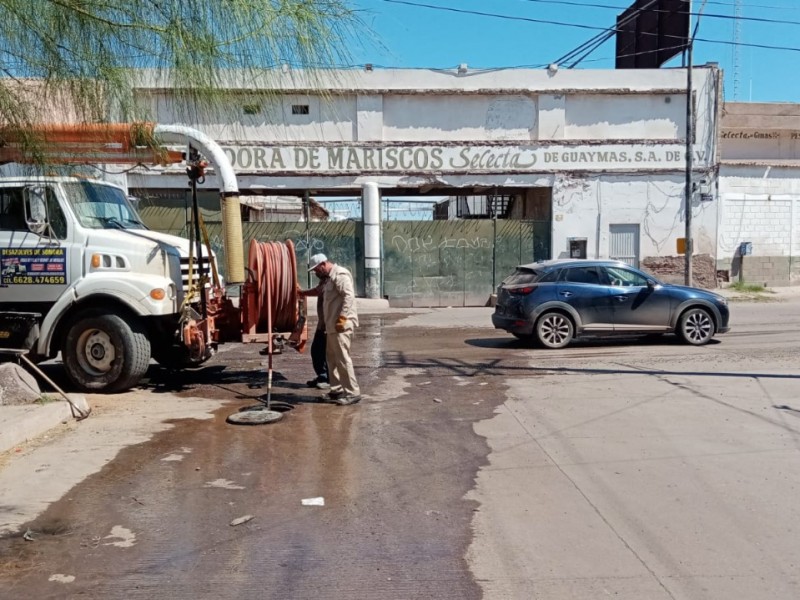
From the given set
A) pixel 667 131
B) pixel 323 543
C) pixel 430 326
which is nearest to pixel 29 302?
pixel 323 543

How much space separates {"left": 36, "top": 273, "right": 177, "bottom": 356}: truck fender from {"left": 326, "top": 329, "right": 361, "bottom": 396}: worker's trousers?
206cm

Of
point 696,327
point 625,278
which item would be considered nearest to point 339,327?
point 625,278

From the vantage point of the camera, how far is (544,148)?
21.8 meters

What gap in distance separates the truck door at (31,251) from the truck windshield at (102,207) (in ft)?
0.74

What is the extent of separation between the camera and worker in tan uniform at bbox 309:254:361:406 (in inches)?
313

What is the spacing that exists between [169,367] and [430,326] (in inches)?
289

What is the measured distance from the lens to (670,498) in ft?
16.4

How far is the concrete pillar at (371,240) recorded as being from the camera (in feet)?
69.8

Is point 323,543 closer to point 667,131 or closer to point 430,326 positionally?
point 430,326

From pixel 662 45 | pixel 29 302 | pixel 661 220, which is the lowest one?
pixel 29 302

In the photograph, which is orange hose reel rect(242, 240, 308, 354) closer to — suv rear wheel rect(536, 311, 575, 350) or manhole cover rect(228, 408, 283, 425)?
manhole cover rect(228, 408, 283, 425)

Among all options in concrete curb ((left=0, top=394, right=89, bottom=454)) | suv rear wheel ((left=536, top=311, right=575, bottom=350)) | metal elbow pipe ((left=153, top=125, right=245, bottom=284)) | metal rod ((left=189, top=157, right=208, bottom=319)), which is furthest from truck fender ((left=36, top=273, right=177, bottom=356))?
suv rear wheel ((left=536, top=311, right=575, bottom=350))

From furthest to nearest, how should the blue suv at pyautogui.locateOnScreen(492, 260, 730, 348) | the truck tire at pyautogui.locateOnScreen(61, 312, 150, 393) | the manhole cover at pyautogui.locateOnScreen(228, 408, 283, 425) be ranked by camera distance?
the blue suv at pyautogui.locateOnScreen(492, 260, 730, 348) → the truck tire at pyautogui.locateOnScreen(61, 312, 150, 393) → the manhole cover at pyautogui.locateOnScreen(228, 408, 283, 425)

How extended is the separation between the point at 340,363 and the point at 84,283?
3.12 m
